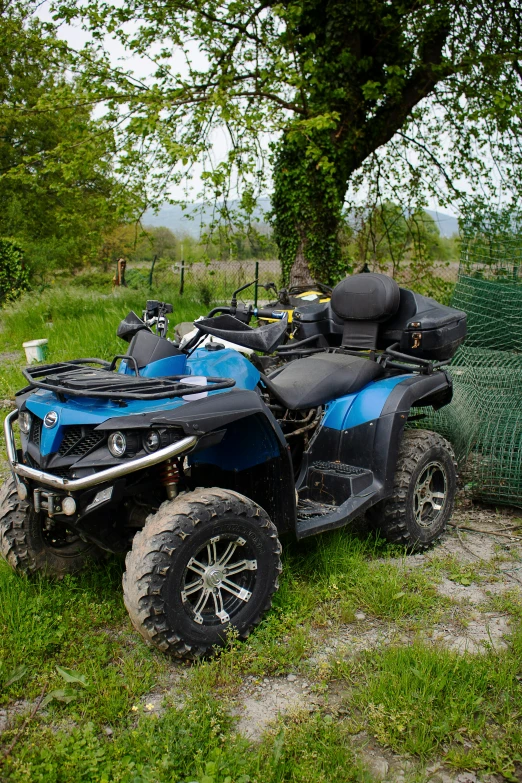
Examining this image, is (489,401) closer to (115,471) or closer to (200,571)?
(200,571)

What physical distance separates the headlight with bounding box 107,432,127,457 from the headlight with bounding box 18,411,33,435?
57cm

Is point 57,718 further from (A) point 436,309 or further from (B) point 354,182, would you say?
(B) point 354,182

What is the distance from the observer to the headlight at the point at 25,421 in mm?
3416

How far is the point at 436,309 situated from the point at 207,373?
5.98ft

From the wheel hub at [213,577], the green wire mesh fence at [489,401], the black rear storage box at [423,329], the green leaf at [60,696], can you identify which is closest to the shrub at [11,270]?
the green wire mesh fence at [489,401]

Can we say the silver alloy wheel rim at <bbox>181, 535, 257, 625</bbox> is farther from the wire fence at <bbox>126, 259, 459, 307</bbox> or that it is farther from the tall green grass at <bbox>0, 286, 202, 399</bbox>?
the wire fence at <bbox>126, 259, 459, 307</bbox>

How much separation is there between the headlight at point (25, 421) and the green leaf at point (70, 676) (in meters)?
1.05

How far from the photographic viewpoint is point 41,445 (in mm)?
3189

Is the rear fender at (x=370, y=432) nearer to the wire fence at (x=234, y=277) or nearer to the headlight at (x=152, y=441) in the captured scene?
the headlight at (x=152, y=441)

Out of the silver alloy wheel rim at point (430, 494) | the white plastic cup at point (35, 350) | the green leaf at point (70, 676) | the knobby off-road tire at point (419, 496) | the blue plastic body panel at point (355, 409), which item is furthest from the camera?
the white plastic cup at point (35, 350)

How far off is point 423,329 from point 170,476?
6.93 ft

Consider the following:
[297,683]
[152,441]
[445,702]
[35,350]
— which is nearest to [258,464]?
[152,441]

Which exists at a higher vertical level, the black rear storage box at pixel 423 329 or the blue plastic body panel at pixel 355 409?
the black rear storage box at pixel 423 329

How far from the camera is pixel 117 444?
3049 millimetres
